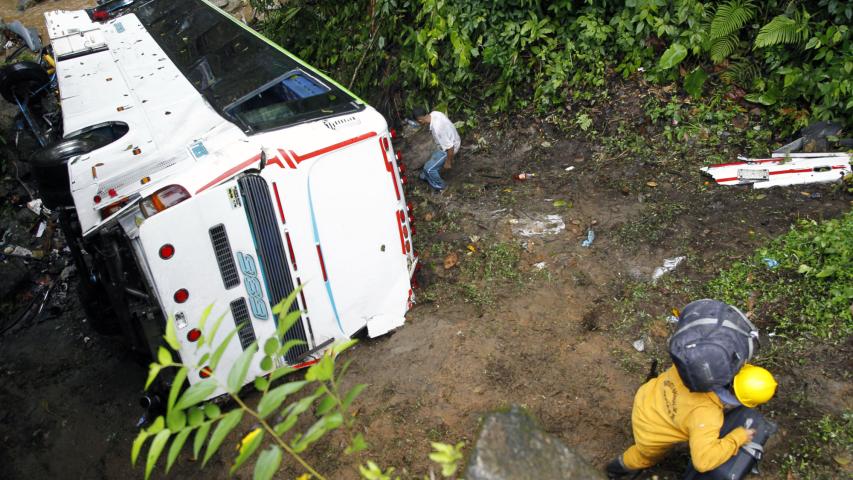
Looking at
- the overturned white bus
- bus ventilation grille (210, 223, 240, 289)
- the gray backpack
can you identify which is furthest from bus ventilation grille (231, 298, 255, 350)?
the gray backpack

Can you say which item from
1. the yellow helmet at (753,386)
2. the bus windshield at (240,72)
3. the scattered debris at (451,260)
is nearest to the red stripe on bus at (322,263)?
the bus windshield at (240,72)

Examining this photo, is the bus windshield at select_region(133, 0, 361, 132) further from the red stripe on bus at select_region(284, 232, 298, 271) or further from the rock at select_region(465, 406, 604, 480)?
the rock at select_region(465, 406, 604, 480)

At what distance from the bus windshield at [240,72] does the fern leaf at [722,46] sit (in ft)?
12.5

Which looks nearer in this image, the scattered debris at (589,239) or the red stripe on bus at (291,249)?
the red stripe on bus at (291,249)

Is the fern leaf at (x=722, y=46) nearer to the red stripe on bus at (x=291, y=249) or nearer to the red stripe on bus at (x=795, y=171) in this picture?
the red stripe on bus at (x=795, y=171)

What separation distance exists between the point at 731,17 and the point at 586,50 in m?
1.47

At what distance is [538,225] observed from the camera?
19.3 ft

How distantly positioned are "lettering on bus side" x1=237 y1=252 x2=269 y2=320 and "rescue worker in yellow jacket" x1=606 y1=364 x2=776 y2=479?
2.66 meters

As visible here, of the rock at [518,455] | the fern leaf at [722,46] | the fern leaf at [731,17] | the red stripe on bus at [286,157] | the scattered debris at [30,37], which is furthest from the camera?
the scattered debris at [30,37]

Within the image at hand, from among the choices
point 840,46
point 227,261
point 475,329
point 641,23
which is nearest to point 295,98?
point 227,261

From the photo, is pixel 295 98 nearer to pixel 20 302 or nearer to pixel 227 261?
pixel 227 261

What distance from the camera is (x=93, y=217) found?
4.08 m

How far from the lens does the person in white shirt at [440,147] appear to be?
6648 mm

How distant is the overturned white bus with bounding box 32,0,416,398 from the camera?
4.07 metres
